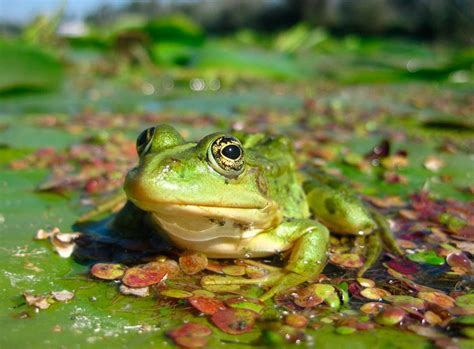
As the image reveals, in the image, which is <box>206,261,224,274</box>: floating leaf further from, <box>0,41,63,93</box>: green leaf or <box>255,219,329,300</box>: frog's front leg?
<box>0,41,63,93</box>: green leaf

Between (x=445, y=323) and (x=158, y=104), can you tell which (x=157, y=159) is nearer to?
(x=445, y=323)

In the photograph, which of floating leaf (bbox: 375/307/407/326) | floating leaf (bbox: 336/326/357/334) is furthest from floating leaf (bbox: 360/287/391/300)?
floating leaf (bbox: 336/326/357/334)

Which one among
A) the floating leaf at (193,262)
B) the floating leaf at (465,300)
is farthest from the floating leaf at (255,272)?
the floating leaf at (465,300)

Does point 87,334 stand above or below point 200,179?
below

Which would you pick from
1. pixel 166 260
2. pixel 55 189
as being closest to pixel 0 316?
pixel 166 260

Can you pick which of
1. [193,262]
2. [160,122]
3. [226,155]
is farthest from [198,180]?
[160,122]

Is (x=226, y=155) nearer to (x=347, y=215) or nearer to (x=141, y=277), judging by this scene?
(x=141, y=277)

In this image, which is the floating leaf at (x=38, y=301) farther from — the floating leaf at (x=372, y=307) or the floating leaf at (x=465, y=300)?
the floating leaf at (x=465, y=300)
